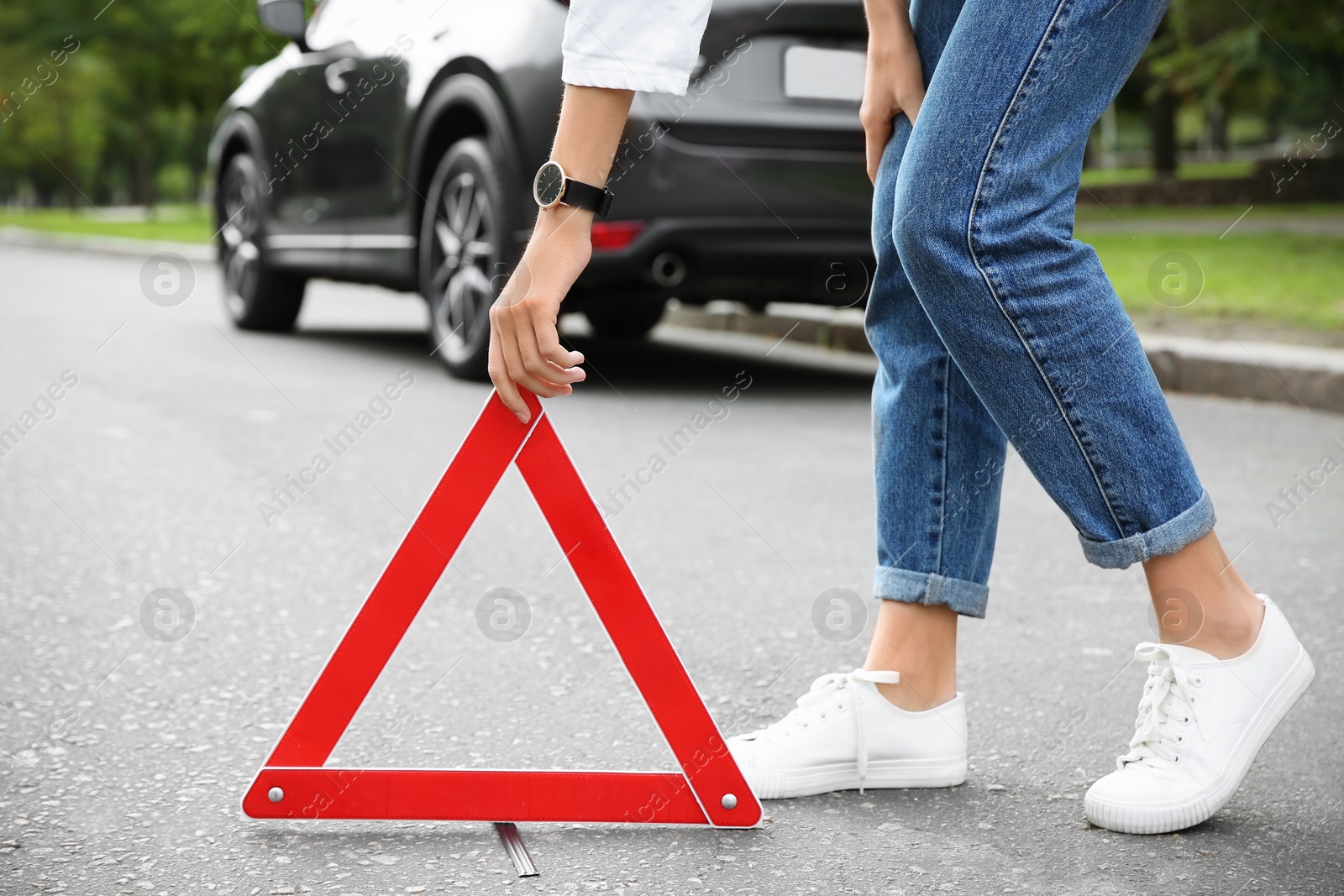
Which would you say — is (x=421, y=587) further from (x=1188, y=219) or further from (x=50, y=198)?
(x=50, y=198)

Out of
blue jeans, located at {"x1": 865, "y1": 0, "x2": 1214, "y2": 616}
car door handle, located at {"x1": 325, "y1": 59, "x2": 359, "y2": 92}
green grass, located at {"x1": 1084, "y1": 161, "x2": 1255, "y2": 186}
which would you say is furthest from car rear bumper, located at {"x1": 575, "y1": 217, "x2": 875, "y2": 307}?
green grass, located at {"x1": 1084, "y1": 161, "x2": 1255, "y2": 186}

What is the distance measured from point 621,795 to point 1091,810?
1.86 ft

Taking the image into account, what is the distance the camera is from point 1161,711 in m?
1.79

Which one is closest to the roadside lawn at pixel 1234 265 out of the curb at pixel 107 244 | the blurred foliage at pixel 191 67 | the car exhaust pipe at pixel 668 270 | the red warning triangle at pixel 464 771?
the blurred foliage at pixel 191 67

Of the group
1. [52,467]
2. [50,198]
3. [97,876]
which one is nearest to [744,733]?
[97,876]

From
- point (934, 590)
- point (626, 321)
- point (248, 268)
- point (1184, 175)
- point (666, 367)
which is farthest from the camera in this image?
point (1184, 175)

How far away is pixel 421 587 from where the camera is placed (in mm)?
1729

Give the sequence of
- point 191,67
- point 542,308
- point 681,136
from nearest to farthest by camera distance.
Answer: point 542,308 < point 681,136 < point 191,67

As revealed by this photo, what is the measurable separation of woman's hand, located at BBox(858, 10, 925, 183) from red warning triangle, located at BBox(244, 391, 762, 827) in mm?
615

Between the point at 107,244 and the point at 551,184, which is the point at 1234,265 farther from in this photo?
the point at 107,244

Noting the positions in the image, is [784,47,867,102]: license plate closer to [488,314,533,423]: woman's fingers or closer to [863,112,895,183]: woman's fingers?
[863,112,895,183]: woman's fingers

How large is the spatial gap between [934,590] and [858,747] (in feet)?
0.74

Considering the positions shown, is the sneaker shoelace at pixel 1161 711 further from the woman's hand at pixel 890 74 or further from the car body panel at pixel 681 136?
the car body panel at pixel 681 136

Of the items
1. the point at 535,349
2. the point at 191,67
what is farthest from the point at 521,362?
the point at 191,67
